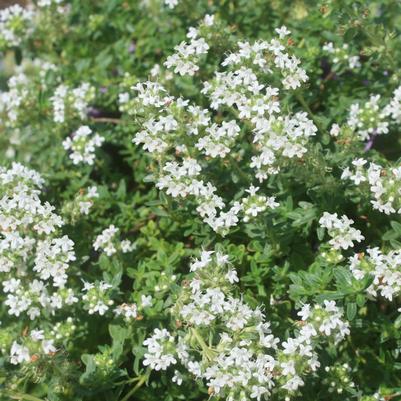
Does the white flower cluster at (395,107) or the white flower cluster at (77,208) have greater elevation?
the white flower cluster at (395,107)

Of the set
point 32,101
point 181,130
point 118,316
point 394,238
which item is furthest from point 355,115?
point 32,101

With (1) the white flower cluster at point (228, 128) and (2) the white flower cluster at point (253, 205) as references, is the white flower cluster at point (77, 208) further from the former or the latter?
(2) the white flower cluster at point (253, 205)

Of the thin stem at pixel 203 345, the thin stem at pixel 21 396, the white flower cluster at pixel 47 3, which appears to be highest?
the white flower cluster at pixel 47 3

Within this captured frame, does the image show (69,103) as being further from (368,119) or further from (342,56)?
(368,119)

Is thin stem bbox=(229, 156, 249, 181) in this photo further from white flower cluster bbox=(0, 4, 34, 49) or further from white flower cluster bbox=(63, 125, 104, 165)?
white flower cluster bbox=(0, 4, 34, 49)

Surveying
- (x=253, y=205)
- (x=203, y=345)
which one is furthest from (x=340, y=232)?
(x=203, y=345)

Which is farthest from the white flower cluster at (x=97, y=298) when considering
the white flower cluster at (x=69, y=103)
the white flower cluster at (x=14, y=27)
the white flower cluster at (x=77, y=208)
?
the white flower cluster at (x=14, y=27)
